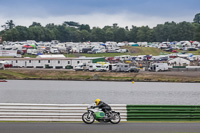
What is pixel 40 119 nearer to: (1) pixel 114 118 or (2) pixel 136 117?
(1) pixel 114 118

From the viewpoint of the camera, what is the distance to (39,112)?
21.9 meters

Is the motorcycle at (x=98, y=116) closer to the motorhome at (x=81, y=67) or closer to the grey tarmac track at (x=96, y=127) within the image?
the grey tarmac track at (x=96, y=127)

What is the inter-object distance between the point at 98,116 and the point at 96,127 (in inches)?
44.5

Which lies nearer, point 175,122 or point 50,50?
point 175,122

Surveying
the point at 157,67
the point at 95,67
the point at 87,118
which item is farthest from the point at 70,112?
the point at 157,67

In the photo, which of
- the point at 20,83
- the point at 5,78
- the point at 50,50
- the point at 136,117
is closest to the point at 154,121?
the point at 136,117

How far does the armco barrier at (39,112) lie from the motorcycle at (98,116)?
79 centimetres

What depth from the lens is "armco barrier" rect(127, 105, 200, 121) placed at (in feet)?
74.4

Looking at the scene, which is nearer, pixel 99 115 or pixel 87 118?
pixel 87 118

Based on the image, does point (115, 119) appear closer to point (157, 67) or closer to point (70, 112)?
point (70, 112)

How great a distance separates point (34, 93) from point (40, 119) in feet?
136

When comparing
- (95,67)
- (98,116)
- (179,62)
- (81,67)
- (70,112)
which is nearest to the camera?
(98,116)

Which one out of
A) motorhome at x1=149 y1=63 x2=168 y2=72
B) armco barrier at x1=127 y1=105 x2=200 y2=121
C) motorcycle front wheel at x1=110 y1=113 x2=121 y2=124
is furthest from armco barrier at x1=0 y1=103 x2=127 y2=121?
motorhome at x1=149 y1=63 x2=168 y2=72

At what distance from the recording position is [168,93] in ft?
214
